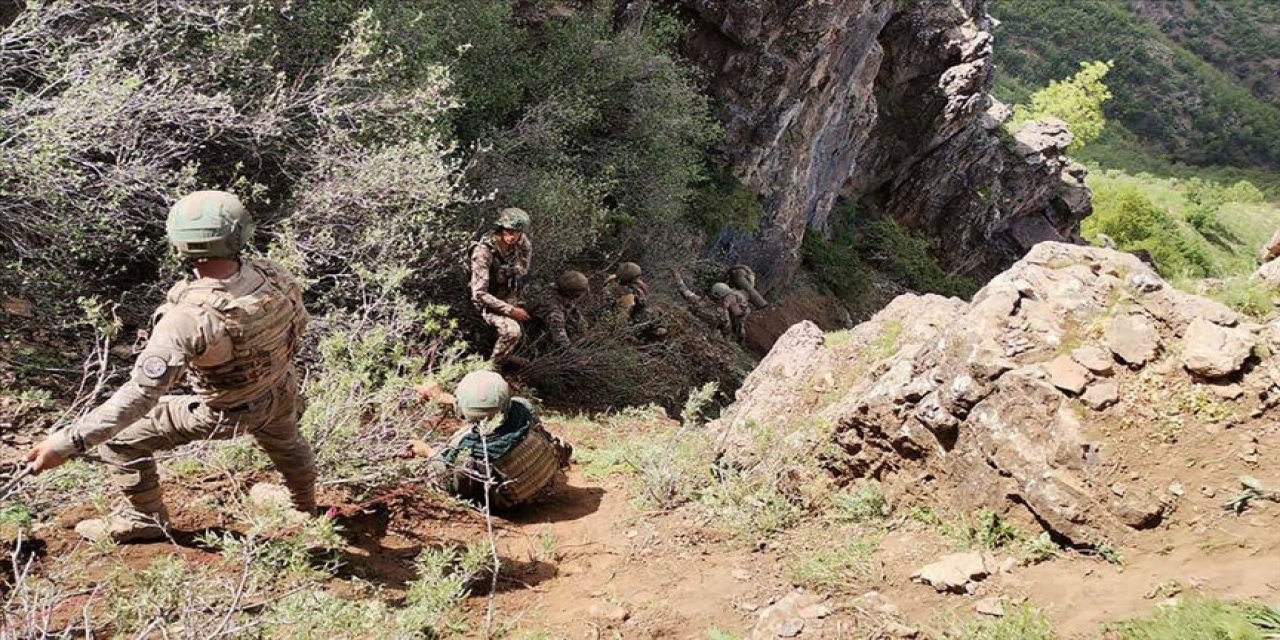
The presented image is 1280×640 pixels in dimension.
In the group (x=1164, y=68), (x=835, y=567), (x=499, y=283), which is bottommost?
(x=499, y=283)

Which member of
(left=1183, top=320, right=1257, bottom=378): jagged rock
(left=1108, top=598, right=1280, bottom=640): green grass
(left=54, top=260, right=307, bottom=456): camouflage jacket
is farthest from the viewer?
(left=1183, top=320, right=1257, bottom=378): jagged rock

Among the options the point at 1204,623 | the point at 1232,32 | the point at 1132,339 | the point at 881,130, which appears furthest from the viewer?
the point at 1232,32

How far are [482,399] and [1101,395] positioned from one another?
3297 mm

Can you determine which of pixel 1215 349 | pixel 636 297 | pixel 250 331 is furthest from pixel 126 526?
pixel 636 297

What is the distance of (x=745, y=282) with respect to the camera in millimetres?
13445

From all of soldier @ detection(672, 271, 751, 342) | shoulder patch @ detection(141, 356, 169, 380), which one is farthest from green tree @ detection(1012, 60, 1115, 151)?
shoulder patch @ detection(141, 356, 169, 380)

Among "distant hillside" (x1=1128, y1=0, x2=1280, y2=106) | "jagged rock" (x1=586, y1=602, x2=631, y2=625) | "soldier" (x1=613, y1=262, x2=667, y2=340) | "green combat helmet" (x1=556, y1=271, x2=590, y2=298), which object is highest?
"distant hillside" (x1=1128, y1=0, x2=1280, y2=106)

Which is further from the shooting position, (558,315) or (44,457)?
(558,315)

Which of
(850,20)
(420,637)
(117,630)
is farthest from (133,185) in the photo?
(850,20)

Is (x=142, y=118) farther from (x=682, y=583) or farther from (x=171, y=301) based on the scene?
(x=682, y=583)

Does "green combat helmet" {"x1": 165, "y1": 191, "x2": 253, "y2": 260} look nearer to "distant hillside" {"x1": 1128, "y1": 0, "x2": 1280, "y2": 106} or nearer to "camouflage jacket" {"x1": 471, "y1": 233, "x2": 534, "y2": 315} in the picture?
"camouflage jacket" {"x1": 471, "y1": 233, "x2": 534, "y2": 315}

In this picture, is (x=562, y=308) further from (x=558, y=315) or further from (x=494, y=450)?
(x=494, y=450)

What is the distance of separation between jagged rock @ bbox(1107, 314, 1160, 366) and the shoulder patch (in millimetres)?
4277

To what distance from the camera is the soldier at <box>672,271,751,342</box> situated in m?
11.8
